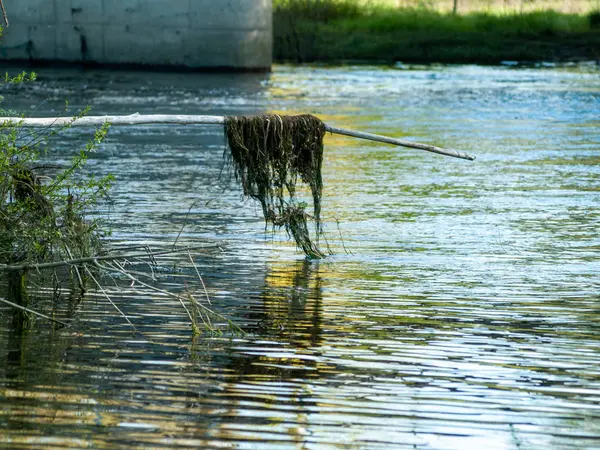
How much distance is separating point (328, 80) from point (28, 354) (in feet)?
105

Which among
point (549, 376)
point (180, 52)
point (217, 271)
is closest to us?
point (549, 376)

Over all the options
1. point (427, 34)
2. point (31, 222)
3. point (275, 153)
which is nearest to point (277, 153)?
point (275, 153)

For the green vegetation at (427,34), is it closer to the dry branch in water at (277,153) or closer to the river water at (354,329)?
the river water at (354,329)

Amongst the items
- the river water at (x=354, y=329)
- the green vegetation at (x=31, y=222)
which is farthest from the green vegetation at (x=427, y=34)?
the green vegetation at (x=31, y=222)

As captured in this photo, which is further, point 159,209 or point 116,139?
point 116,139

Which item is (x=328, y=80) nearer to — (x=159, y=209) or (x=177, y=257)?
(x=159, y=209)

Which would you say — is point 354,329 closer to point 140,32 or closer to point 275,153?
point 275,153

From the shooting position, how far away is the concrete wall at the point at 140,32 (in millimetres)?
44219

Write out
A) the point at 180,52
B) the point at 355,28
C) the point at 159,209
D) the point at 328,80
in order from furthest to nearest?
the point at 355,28, the point at 180,52, the point at 328,80, the point at 159,209

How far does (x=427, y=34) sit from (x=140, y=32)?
13.9 m

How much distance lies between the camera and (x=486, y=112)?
29.1 m

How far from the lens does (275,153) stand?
11141mm

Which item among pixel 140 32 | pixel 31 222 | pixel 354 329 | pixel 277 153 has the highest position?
pixel 140 32

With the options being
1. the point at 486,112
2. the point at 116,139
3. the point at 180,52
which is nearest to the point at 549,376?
the point at 116,139
